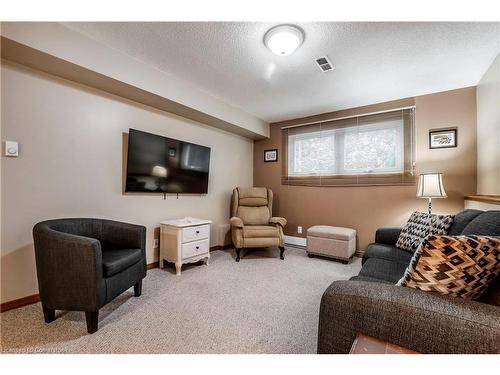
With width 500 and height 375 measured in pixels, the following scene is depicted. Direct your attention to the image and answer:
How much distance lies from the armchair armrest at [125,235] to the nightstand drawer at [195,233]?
661mm

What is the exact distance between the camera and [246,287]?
2.31 metres

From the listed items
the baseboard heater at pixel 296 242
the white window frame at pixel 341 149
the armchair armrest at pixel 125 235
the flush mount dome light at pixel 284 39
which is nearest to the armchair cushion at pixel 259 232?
the baseboard heater at pixel 296 242

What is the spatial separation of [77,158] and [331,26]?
8.58 feet

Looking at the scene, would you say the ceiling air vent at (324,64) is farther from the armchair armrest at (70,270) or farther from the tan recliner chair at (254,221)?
the armchair armrest at (70,270)

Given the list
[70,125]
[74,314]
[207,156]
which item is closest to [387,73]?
[207,156]

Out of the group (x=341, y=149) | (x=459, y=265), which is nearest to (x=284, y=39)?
(x=459, y=265)

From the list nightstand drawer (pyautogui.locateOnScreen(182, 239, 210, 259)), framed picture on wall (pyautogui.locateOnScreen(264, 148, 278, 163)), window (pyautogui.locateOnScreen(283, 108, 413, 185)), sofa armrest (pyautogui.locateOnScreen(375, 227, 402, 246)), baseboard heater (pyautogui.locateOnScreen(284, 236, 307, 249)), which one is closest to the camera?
sofa armrest (pyautogui.locateOnScreen(375, 227, 402, 246))

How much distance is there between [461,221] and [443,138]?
1.55m

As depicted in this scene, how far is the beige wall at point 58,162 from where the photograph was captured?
1857 millimetres

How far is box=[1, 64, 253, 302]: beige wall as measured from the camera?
1857 mm

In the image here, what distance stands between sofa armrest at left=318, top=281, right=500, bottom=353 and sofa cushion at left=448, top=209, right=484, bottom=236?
1.39 m

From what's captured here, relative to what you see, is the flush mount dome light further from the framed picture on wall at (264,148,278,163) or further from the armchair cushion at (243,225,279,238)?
the framed picture on wall at (264,148,278,163)

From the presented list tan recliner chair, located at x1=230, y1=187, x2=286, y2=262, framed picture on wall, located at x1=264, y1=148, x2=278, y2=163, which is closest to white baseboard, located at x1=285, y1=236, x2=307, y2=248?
tan recliner chair, located at x1=230, y1=187, x2=286, y2=262

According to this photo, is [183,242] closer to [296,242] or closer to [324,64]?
[296,242]
